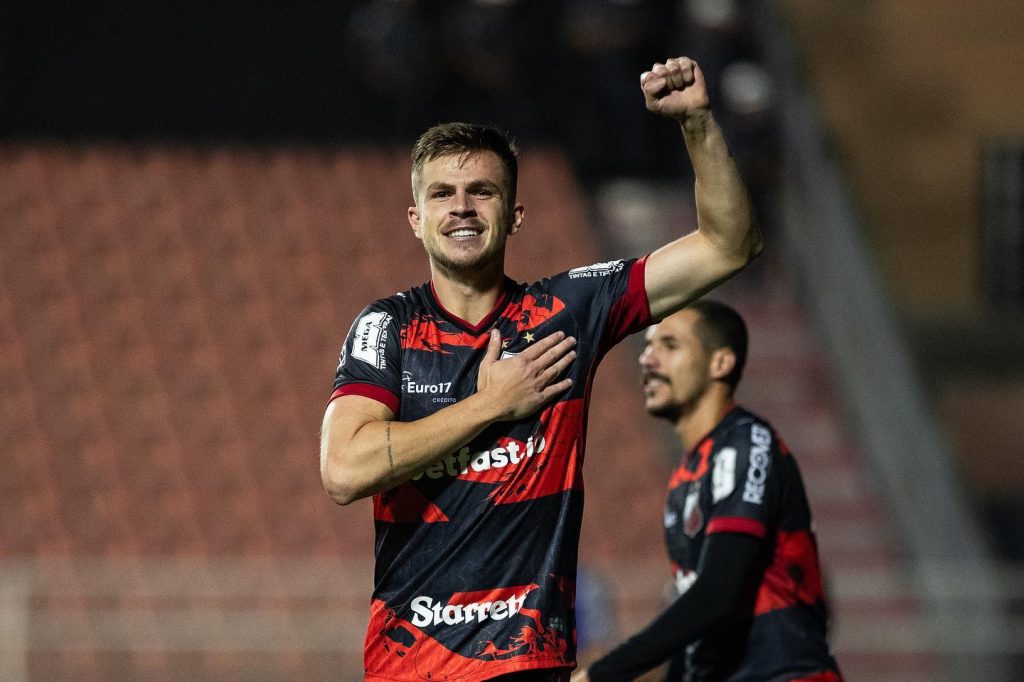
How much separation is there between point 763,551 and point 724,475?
0.75 ft

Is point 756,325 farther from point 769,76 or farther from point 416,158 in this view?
point 416,158

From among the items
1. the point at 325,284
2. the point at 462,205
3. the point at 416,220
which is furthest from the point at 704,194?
the point at 325,284

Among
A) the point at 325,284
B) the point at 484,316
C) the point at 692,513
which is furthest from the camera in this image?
the point at 325,284

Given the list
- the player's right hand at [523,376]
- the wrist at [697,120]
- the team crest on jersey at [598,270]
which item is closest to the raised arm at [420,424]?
the player's right hand at [523,376]

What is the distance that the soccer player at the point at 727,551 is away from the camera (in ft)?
12.7

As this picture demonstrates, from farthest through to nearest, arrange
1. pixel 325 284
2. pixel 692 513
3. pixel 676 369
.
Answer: pixel 325 284 < pixel 676 369 < pixel 692 513

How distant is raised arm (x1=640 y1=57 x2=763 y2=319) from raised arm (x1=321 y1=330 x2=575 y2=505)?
36 cm

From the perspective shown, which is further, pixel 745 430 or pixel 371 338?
pixel 745 430

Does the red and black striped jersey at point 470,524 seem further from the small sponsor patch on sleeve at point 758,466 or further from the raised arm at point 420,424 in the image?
the small sponsor patch on sleeve at point 758,466

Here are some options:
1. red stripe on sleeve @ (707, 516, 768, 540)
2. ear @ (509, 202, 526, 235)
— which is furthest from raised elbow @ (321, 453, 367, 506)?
red stripe on sleeve @ (707, 516, 768, 540)

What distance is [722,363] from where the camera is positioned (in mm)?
4504

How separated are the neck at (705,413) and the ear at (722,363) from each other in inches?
1.6

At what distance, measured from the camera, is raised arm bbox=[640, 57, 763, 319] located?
333 centimetres

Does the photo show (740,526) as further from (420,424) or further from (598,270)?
(420,424)
